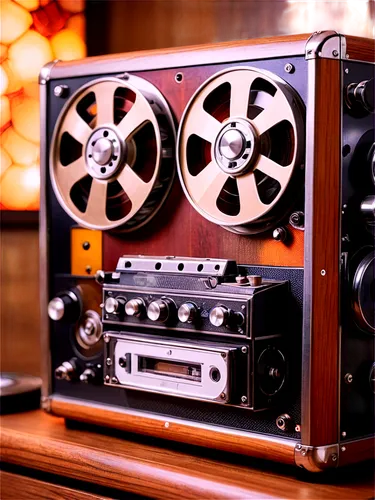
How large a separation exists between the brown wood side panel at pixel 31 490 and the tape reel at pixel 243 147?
0.64 metres

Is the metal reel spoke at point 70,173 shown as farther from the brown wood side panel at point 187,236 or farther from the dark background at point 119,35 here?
the dark background at point 119,35

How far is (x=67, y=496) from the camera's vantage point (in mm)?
2002

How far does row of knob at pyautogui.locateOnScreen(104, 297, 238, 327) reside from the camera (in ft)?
5.89

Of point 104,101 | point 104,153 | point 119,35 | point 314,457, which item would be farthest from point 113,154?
point 119,35

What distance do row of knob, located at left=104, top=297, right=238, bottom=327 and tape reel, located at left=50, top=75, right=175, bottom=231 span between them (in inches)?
6.7

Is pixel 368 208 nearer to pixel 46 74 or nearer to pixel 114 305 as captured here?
pixel 114 305

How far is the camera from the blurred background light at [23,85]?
8.18 feet

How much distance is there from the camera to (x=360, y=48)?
176cm

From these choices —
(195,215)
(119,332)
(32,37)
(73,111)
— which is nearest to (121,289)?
(119,332)

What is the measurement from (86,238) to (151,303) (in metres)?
0.32

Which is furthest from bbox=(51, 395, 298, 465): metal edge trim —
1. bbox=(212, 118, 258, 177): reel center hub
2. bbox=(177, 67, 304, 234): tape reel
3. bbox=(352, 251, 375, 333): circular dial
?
bbox=(212, 118, 258, 177): reel center hub

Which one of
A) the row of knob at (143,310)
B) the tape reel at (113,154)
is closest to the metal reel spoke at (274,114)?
the tape reel at (113,154)

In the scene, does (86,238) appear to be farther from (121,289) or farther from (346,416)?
(346,416)

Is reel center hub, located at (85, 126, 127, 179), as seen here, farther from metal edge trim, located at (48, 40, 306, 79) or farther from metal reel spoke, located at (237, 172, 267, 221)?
metal reel spoke, located at (237, 172, 267, 221)
